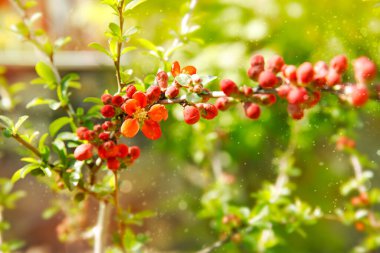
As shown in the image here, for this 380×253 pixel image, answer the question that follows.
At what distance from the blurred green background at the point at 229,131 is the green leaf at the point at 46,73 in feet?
2.47

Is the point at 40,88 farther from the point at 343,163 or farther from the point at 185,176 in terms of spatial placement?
the point at 343,163

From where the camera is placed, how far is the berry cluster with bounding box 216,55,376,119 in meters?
0.62

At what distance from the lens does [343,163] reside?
7.32ft

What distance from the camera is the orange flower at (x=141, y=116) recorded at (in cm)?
69

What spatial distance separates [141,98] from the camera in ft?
2.25

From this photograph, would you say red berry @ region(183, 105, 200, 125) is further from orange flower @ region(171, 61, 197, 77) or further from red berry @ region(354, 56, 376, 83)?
red berry @ region(354, 56, 376, 83)

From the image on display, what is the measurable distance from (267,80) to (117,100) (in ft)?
0.82

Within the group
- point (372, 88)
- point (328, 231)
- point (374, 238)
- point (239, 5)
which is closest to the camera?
point (372, 88)

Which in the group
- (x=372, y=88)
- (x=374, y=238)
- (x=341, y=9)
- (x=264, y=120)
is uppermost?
(x=341, y=9)

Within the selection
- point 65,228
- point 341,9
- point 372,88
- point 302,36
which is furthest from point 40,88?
point 372,88

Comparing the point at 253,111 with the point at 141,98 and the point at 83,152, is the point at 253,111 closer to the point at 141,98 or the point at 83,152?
the point at 141,98

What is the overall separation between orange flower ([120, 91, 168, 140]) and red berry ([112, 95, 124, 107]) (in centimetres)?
1

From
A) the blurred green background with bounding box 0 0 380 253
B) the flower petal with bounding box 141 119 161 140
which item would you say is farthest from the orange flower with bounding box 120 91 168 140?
the blurred green background with bounding box 0 0 380 253

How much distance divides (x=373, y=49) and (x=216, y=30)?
2.85 feet
